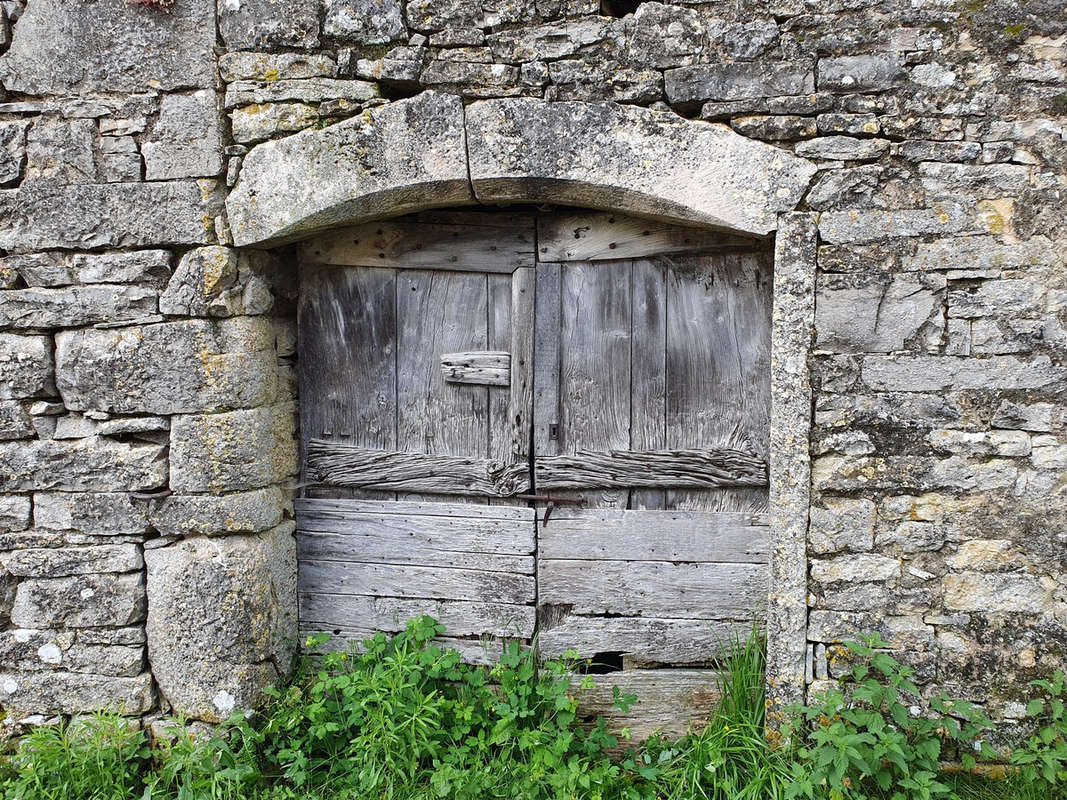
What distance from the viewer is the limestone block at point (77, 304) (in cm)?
251

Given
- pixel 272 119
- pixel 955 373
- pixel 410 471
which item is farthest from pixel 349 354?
pixel 955 373

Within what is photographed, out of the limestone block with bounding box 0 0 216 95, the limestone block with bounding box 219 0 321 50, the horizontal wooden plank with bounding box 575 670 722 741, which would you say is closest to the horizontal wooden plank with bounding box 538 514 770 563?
the horizontal wooden plank with bounding box 575 670 722 741

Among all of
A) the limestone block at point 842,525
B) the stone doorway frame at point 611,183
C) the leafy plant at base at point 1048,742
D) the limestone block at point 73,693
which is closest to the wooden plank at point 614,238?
the stone doorway frame at point 611,183

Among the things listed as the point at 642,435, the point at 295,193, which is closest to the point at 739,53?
the point at 642,435

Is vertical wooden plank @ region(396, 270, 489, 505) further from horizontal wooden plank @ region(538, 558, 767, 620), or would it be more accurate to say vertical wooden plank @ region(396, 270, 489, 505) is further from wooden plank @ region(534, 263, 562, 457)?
horizontal wooden plank @ region(538, 558, 767, 620)

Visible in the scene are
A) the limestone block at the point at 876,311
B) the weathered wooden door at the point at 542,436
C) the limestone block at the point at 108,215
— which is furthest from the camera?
the weathered wooden door at the point at 542,436

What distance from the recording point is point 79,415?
2.59 meters

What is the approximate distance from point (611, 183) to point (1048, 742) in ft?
7.48

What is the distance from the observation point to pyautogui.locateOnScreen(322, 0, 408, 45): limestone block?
2.38 metres

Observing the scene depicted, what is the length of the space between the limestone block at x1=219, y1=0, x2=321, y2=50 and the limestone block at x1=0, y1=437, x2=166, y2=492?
4.89 ft

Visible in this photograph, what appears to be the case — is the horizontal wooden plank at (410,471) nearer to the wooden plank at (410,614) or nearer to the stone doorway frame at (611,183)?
the wooden plank at (410,614)

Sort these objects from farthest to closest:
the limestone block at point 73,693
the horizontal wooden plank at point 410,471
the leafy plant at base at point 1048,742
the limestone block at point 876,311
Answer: the horizontal wooden plank at point 410,471 < the limestone block at point 73,693 < the limestone block at point 876,311 < the leafy plant at base at point 1048,742

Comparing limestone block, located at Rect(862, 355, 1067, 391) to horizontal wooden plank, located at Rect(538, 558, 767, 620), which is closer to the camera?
limestone block, located at Rect(862, 355, 1067, 391)

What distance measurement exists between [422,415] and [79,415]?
1260mm
